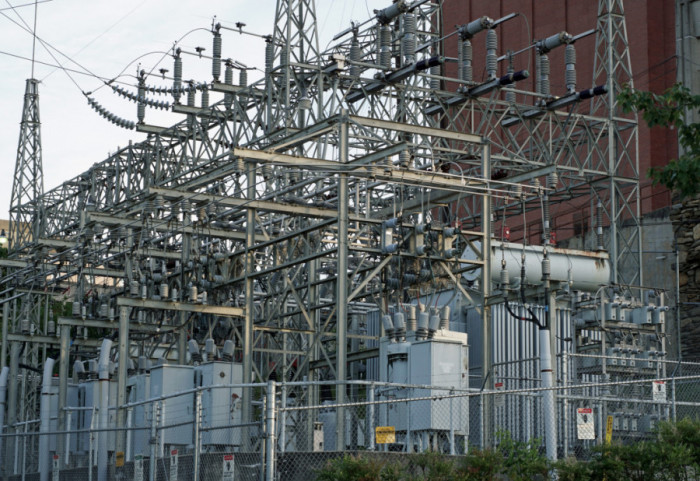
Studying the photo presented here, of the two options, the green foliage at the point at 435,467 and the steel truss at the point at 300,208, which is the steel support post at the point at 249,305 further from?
the green foliage at the point at 435,467

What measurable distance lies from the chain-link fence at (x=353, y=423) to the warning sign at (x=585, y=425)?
0.07ft

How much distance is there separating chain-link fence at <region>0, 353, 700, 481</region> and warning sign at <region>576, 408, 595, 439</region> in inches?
0.8

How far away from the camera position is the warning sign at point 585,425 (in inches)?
681

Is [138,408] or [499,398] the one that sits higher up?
[499,398]

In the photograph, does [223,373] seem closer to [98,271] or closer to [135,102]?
[98,271]

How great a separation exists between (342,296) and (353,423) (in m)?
3.70

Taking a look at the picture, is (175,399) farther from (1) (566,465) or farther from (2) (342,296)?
(1) (566,465)

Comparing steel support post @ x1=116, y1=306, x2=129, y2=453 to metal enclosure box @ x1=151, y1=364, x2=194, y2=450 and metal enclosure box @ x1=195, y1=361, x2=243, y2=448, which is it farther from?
metal enclosure box @ x1=195, y1=361, x2=243, y2=448

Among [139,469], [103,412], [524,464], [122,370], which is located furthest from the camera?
[122,370]

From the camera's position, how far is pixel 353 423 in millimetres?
27016

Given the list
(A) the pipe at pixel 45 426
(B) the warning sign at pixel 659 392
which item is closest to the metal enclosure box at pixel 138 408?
(A) the pipe at pixel 45 426

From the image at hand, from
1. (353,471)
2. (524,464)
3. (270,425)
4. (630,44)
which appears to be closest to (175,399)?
(270,425)

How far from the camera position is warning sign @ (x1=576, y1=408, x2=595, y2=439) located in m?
17.3

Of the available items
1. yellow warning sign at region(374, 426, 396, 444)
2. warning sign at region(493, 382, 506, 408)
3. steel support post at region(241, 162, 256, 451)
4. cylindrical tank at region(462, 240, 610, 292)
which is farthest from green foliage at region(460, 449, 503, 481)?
cylindrical tank at region(462, 240, 610, 292)
